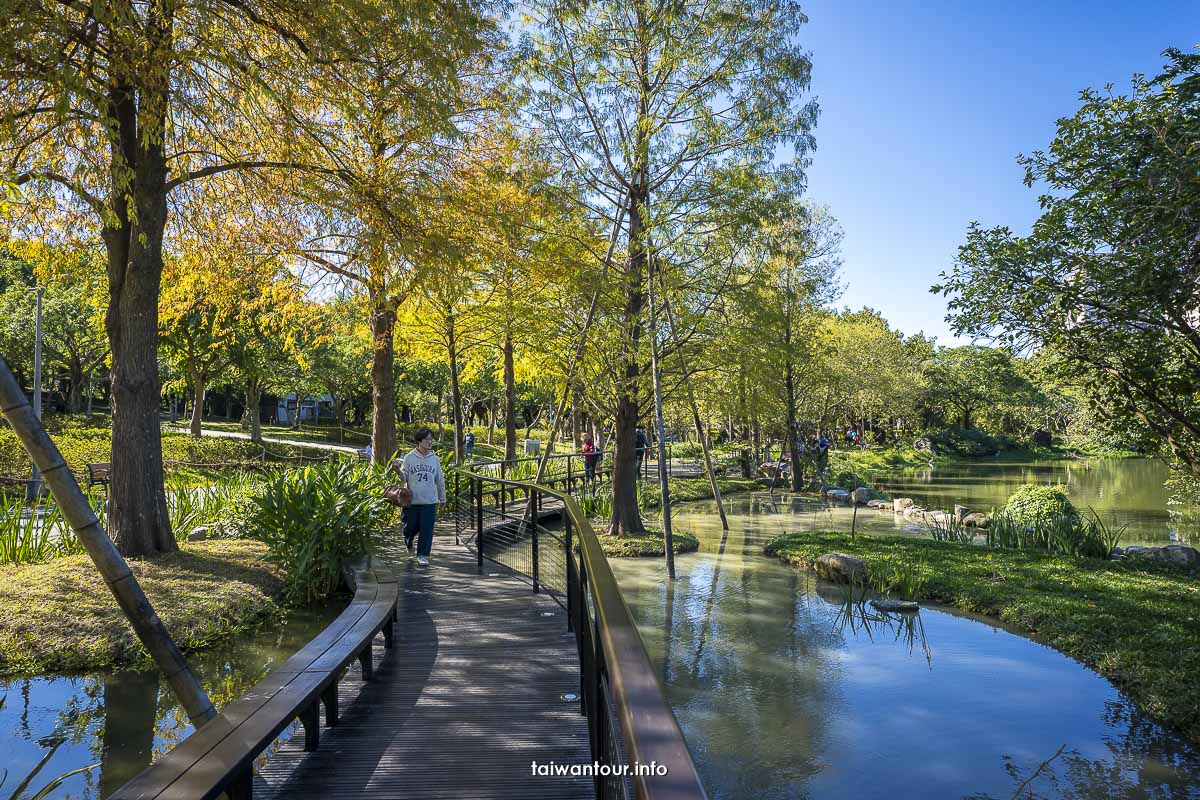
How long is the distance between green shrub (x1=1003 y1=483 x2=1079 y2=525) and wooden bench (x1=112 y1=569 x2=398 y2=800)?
43.0 ft

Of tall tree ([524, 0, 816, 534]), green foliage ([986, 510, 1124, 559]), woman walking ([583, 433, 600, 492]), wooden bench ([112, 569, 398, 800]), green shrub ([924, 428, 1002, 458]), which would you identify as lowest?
green foliage ([986, 510, 1124, 559])

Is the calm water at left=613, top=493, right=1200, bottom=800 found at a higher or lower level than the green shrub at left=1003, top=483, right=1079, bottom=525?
lower

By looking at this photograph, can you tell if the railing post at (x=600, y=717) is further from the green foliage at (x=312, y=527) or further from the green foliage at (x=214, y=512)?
the green foliage at (x=214, y=512)

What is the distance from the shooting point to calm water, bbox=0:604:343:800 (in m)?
4.65

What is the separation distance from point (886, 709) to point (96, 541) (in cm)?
574

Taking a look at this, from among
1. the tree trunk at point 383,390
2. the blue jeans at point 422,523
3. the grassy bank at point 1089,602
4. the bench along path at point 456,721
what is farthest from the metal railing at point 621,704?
the tree trunk at point 383,390

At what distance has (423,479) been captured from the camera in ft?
28.5

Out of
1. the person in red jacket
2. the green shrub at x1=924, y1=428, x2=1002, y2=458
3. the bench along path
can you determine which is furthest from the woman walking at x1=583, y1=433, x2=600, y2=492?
the green shrub at x1=924, y1=428, x2=1002, y2=458

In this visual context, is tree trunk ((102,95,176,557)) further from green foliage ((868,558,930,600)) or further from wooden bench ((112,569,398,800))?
green foliage ((868,558,930,600))

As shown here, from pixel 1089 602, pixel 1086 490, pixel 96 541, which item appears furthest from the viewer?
pixel 1086 490

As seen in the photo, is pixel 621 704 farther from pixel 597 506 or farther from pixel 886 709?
pixel 597 506

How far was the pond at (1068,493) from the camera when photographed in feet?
55.2

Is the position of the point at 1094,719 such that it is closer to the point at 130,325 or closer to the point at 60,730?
the point at 60,730

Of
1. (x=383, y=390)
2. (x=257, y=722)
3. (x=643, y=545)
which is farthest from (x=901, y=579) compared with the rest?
(x=383, y=390)
